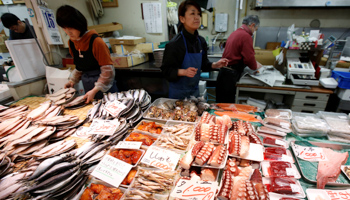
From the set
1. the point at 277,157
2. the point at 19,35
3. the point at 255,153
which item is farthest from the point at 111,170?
the point at 19,35

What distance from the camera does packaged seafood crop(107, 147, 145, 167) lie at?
4.92 feet

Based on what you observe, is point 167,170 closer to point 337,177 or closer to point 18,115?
point 337,177

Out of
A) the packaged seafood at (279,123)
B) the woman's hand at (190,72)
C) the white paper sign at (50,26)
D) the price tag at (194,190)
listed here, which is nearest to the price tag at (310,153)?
the packaged seafood at (279,123)

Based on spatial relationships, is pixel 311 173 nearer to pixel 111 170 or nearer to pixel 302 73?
pixel 111 170

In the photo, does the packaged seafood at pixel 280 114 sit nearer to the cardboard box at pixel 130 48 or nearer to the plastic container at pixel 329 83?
the plastic container at pixel 329 83

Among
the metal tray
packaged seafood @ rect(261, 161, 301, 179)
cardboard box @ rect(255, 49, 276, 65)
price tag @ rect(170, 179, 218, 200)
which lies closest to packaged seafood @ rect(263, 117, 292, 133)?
the metal tray

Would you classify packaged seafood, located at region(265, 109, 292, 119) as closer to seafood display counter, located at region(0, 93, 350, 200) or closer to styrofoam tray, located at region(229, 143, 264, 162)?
seafood display counter, located at region(0, 93, 350, 200)

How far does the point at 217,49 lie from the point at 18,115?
20.6 ft

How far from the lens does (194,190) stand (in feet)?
3.87

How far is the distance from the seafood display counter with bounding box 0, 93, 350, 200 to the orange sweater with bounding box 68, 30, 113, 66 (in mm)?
798

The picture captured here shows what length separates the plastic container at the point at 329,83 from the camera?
3.28m

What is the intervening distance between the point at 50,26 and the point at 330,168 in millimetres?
5214

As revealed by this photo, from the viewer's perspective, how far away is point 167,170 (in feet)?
4.64

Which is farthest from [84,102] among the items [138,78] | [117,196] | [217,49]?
[217,49]
